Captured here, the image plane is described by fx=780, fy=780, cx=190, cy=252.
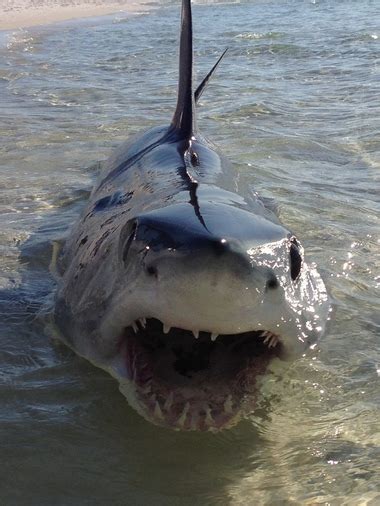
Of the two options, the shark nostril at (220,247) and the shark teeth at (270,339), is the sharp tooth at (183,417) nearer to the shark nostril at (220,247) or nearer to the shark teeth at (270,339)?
the shark teeth at (270,339)

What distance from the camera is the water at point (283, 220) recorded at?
6.47 ft

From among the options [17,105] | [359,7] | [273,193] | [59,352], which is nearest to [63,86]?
[17,105]

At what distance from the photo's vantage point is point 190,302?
1590mm

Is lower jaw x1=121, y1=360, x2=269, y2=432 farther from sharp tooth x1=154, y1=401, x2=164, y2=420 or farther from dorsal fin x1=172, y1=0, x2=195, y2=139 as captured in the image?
dorsal fin x1=172, y1=0, x2=195, y2=139

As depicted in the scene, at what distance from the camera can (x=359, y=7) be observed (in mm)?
17453

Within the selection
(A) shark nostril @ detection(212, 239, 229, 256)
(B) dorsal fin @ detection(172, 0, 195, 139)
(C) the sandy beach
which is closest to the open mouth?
(A) shark nostril @ detection(212, 239, 229, 256)

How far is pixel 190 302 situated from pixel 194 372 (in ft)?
1.44

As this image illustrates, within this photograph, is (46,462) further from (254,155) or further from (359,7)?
(359,7)

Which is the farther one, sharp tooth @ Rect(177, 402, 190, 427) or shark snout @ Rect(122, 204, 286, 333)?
sharp tooth @ Rect(177, 402, 190, 427)

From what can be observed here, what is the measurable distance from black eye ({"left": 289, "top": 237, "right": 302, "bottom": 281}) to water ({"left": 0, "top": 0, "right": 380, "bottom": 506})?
1.50 feet

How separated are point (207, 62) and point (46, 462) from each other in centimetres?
891

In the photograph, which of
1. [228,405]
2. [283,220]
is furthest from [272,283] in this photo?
[283,220]

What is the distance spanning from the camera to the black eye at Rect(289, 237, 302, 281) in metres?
1.97

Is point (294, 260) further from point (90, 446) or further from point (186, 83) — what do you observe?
point (186, 83)
